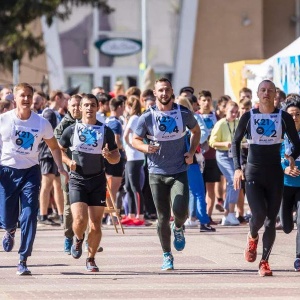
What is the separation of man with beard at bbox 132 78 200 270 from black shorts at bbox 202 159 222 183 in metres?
6.20

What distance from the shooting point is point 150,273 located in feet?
42.2

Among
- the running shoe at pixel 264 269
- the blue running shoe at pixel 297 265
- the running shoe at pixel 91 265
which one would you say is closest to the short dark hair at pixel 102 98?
the running shoe at pixel 91 265

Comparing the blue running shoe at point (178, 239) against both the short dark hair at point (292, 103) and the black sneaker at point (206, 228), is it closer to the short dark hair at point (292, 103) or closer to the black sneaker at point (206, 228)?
the short dark hair at point (292, 103)

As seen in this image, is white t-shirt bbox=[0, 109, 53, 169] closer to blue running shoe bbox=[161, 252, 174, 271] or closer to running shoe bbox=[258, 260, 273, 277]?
blue running shoe bbox=[161, 252, 174, 271]

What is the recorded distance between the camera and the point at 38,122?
13.1 meters

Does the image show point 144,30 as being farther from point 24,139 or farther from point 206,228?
point 24,139

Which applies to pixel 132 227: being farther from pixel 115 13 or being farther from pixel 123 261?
pixel 115 13

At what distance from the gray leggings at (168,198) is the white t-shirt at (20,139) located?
1294mm

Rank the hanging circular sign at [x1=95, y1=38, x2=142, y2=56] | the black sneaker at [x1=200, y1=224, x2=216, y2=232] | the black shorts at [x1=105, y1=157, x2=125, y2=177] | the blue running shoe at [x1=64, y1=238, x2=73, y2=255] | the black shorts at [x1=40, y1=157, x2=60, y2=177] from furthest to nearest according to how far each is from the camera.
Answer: the hanging circular sign at [x1=95, y1=38, x2=142, y2=56], the black shorts at [x1=40, y1=157, x2=60, y2=177], the black shorts at [x1=105, y1=157, x2=125, y2=177], the black sneaker at [x1=200, y1=224, x2=216, y2=232], the blue running shoe at [x1=64, y1=238, x2=73, y2=255]

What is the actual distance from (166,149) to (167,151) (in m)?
0.02

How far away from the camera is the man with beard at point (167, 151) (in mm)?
13031

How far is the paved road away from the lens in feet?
36.9

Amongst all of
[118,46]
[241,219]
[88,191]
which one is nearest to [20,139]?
[88,191]

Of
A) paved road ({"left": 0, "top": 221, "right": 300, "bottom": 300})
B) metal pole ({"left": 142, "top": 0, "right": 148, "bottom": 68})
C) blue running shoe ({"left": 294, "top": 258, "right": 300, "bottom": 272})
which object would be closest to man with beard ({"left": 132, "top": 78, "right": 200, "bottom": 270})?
paved road ({"left": 0, "top": 221, "right": 300, "bottom": 300})
